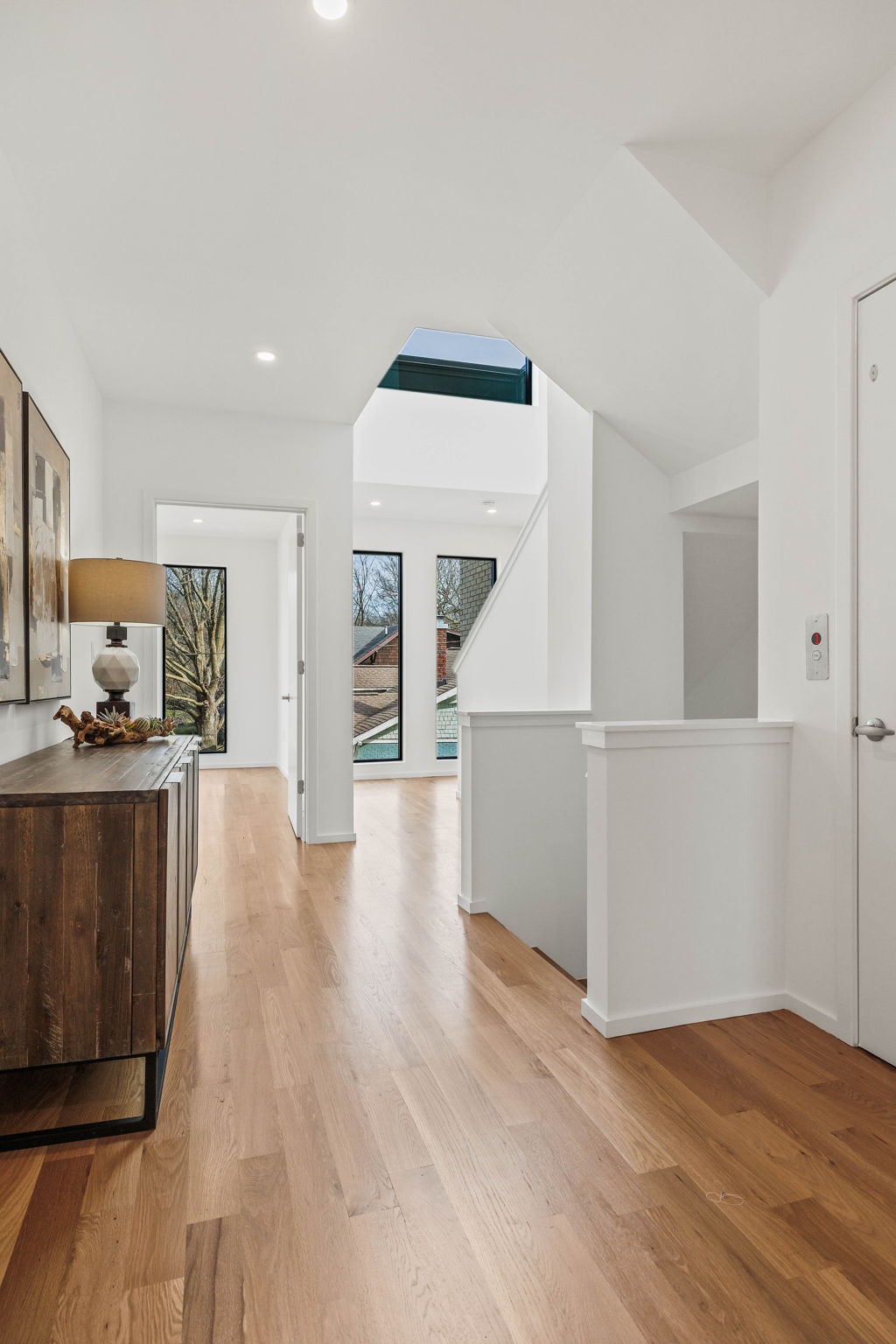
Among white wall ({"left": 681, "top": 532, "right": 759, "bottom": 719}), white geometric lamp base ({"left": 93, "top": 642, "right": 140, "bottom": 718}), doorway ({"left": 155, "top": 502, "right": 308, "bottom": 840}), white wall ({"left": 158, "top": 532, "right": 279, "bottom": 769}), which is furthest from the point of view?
white wall ({"left": 158, "top": 532, "right": 279, "bottom": 769})

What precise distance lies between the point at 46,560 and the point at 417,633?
18.2 feet

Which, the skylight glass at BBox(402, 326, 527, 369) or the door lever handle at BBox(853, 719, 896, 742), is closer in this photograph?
the door lever handle at BBox(853, 719, 896, 742)

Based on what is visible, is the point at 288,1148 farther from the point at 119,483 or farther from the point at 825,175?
the point at 119,483

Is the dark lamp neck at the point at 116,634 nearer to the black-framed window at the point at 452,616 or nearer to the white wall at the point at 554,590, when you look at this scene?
the white wall at the point at 554,590

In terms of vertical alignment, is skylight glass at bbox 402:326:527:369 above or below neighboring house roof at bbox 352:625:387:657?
above

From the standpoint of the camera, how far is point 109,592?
308cm

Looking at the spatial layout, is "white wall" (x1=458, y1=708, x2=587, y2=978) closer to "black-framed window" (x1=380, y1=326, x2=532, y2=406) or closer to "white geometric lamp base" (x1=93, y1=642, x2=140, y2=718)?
"white geometric lamp base" (x1=93, y1=642, x2=140, y2=718)

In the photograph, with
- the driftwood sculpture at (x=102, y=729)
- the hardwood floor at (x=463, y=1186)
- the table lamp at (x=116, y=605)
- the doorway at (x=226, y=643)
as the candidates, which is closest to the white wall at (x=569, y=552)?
the hardwood floor at (x=463, y=1186)

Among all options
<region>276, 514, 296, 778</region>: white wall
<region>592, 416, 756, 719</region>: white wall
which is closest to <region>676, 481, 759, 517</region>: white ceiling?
<region>592, 416, 756, 719</region>: white wall

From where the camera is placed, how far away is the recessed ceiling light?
1854 mm

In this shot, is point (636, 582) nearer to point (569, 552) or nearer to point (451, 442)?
point (569, 552)

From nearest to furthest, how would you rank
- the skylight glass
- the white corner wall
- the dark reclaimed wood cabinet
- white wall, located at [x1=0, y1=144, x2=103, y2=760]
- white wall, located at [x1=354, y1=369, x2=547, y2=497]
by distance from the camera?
the dark reclaimed wood cabinet
white wall, located at [x1=0, y1=144, x2=103, y2=760]
the white corner wall
the skylight glass
white wall, located at [x1=354, y1=369, x2=547, y2=497]

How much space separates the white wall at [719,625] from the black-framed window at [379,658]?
4.17 m

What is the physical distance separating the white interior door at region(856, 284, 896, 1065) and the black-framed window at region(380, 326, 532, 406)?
4.13m
